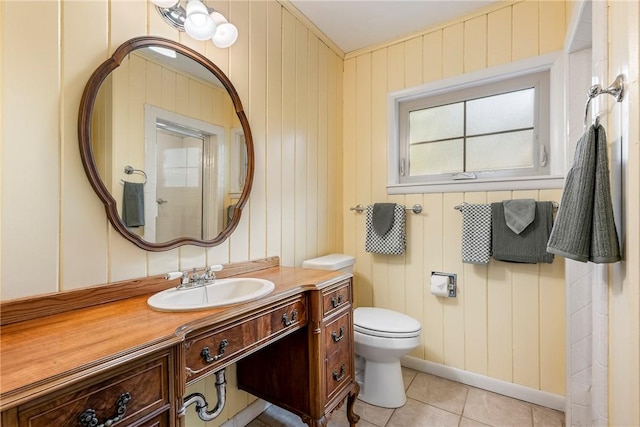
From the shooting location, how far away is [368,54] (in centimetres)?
234

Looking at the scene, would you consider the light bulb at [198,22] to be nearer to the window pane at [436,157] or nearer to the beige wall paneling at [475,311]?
the window pane at [436,157]

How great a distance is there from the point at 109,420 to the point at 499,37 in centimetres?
255

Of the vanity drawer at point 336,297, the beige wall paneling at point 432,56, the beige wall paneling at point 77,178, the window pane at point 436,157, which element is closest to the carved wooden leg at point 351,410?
the vanity drawer at point 336,297

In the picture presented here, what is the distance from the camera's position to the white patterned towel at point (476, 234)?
1792 millimetres

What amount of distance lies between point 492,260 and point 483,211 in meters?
0.33

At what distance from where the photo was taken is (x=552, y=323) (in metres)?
1.71

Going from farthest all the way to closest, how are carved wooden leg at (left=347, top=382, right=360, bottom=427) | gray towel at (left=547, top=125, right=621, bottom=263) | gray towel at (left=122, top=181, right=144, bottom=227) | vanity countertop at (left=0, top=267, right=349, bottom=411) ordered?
carved wooden leg at (left=347, top=382, right=360, bottom=427) < gray towel at (left=122, top=181, right=144, bottom=227) < gray towel at (left=547, top=125, right=621, bottom=263) < vanity countertop at (left=0, top=267, right=349, bottom=411)

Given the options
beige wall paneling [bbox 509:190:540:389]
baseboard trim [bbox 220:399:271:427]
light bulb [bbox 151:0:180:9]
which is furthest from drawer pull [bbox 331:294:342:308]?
light bulb [bbox 151:0:180:9]

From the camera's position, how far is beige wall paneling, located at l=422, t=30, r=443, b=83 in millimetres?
2051

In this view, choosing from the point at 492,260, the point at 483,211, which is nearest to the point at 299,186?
the point at 483,211

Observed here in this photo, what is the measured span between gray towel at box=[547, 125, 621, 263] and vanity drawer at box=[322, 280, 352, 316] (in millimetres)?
878

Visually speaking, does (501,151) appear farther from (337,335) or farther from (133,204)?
(133,204)

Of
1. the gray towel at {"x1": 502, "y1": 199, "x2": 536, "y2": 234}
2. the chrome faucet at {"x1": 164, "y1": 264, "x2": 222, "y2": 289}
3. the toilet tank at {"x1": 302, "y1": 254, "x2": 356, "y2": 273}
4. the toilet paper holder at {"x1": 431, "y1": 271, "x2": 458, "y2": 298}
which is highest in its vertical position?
the gray towel at {"x1": 502, "y1": 199, "x2": 536, "y2": 234}

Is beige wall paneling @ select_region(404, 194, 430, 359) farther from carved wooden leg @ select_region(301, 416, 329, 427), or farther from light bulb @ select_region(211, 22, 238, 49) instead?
light bulb @ select_region(211, 22, 238, 49)
